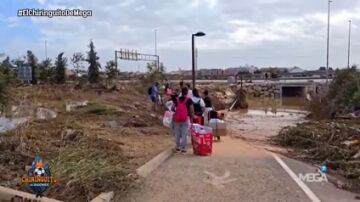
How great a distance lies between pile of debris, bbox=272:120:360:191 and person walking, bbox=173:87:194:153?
3149 mm

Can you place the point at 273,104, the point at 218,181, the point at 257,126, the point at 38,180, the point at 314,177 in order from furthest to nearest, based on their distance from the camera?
the point at 273,104, the point at 257,126, the point at 314,177, the point at 218,181, the point at 38,180

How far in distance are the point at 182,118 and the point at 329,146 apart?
4.04m

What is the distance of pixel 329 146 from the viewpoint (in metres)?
13.8

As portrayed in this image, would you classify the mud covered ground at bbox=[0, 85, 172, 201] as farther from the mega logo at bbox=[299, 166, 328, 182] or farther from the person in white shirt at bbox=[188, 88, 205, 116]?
the mega logo at bbox=[299, 166, 328, 182]

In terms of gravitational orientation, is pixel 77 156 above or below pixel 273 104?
above

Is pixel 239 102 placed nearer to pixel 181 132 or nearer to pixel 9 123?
pixel 181 132

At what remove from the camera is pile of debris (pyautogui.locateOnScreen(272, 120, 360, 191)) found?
11.4 meters

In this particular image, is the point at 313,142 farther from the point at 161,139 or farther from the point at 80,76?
the point at 80,76

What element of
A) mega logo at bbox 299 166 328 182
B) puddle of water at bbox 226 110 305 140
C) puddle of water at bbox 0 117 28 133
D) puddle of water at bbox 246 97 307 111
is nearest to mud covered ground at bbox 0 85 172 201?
puddle of water at bbox 0 117 28 133

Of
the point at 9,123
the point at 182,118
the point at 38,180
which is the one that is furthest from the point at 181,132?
the point at 38,180

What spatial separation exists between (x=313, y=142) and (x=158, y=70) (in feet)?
131

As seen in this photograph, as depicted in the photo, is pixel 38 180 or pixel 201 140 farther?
pixel 201 140

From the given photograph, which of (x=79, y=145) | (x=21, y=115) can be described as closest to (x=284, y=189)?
(x=79, y=145)

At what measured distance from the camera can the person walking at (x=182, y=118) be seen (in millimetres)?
13172
